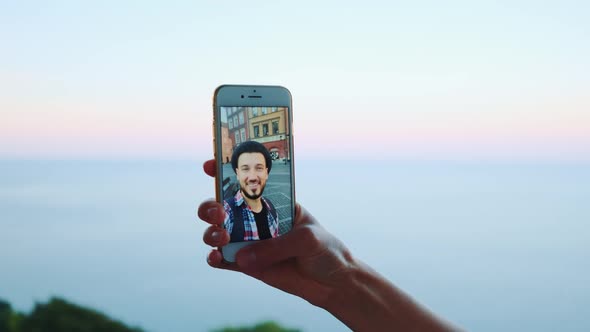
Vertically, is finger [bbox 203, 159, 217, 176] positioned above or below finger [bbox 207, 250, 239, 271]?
above

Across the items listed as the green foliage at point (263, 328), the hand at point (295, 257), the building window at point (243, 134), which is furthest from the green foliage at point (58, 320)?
the building window at point (243, 134)

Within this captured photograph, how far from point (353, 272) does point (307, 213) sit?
0.60 ft

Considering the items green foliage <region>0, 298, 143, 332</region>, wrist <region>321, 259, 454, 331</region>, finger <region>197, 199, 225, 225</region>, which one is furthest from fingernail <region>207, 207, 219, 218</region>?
green foliage <region>0, 298, 143, 332</region>

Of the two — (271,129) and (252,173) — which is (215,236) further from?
(271,129)

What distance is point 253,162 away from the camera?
1232mm

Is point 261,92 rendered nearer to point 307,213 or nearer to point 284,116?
point 284,116

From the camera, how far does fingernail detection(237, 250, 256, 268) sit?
1.17 metres

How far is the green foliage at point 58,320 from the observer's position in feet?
20.5

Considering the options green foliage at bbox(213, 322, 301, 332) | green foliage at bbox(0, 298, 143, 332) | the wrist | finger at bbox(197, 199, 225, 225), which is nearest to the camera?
finger at bbox(197, 199, 225, 225)

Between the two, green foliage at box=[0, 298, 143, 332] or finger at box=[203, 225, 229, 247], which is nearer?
finger at box=[203, 225, 229, 247]

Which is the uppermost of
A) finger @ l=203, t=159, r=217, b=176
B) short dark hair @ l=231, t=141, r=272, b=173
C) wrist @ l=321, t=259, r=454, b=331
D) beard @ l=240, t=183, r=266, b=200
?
short dark hair @ l=231, t=141, r=272, b=173

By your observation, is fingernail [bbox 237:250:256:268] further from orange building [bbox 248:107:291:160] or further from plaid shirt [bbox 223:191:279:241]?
orange building [bbox 248:107:291:160]

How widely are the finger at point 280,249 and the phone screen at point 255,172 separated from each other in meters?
0.05

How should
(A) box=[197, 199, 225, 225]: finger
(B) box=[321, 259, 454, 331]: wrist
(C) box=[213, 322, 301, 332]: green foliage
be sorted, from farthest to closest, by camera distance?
(C) box=[213, 322, 301, 332]: green foliage < (B) box=[321, 259, 454, 331]: wrist < (A) box=[197, 199, 225, 225]: finger
